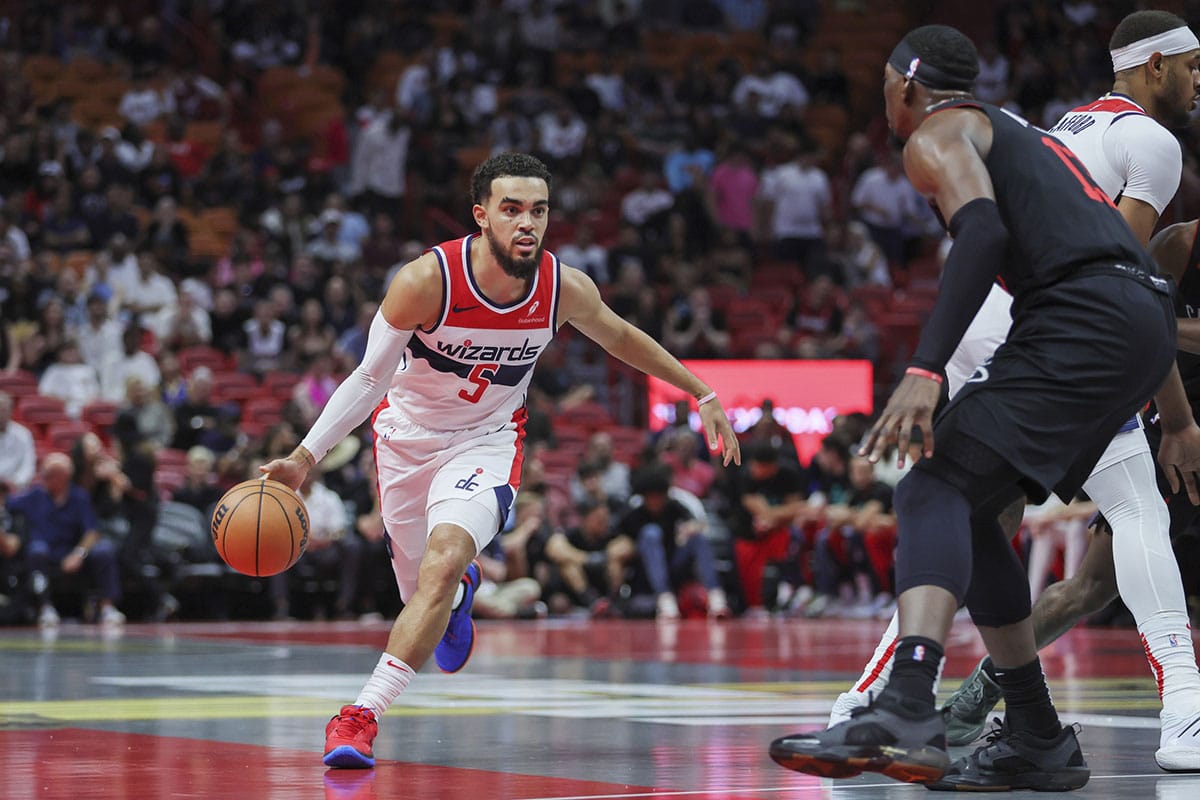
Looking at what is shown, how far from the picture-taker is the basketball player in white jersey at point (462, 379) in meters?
6.48

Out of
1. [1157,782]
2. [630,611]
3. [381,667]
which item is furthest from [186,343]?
[1157,782]

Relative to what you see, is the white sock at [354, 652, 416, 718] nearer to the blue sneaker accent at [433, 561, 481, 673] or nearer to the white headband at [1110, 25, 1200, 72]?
the blue sneaker accent at [433, 561, 481, 673]

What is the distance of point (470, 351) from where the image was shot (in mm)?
6828

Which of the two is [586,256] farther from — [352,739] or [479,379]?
[352,739]

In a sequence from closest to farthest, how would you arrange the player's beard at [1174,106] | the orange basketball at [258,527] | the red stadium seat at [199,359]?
the player's beard at [1174,106] < the orange basketball at [258,527] < the red stadium seat at [199,359]

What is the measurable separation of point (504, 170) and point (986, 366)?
240 centimetres

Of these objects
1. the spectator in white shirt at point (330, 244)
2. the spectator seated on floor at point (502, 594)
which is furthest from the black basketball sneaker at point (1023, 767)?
the spectator in white shirt at point (330, 244)

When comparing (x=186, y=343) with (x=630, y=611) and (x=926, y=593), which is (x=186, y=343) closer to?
(x=630, y=611)

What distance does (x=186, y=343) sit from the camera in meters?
18.7

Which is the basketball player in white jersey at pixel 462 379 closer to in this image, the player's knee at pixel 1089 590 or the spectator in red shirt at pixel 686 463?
the player's knee at pixel 1089 590

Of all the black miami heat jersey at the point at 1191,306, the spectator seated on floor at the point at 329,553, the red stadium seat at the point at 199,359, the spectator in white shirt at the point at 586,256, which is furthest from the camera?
the spectator in white shirt at the point at 586,256

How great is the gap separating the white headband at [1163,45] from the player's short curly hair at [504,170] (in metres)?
2.04

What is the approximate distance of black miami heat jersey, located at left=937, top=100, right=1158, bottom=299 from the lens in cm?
481

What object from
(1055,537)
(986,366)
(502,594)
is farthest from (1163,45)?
(502,594)
